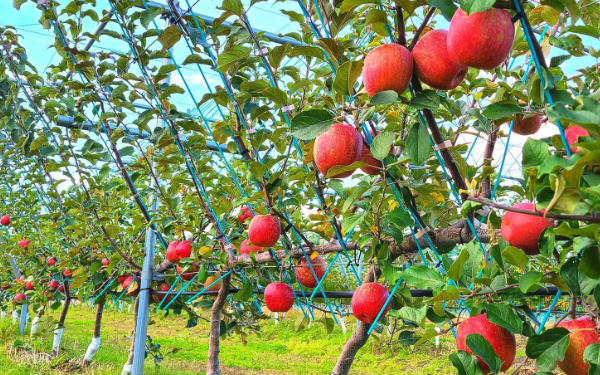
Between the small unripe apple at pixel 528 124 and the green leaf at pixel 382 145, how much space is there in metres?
0.24

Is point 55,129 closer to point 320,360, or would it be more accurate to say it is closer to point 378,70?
point 378,70

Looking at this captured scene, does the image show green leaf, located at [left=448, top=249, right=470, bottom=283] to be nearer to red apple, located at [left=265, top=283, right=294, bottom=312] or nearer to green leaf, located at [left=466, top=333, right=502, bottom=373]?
green leaf, located at [left=466, top=333, right=502, bottom=373]

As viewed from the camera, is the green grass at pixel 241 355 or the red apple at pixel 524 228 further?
the green grass at pixel 241 355

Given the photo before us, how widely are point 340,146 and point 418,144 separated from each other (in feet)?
0.46

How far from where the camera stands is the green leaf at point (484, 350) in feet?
2.05

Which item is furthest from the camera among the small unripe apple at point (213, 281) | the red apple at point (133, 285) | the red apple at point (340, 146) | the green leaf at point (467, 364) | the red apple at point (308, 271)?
the red apple at point (133, 285)

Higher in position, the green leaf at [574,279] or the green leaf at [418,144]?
the green leaf at [418,144]

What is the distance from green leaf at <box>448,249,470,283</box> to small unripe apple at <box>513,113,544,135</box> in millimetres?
290

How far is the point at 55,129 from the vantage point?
218 cm

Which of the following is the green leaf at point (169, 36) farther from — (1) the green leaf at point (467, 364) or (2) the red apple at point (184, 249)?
(1) the green leaf at point (467, 364)

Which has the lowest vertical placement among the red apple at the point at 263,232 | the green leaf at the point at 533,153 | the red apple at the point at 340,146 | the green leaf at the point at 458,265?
the green leaf at the point at 458,265

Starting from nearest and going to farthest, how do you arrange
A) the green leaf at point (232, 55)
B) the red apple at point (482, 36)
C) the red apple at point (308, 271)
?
Answer: the red apple at point (482, 36)
the green leaf at point (232, 55)
the red apple at point (308, 271)

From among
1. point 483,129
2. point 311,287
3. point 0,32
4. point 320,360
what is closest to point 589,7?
point 483,129

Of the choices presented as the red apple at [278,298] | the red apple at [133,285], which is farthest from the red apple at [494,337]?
the red apple at [133,285]
